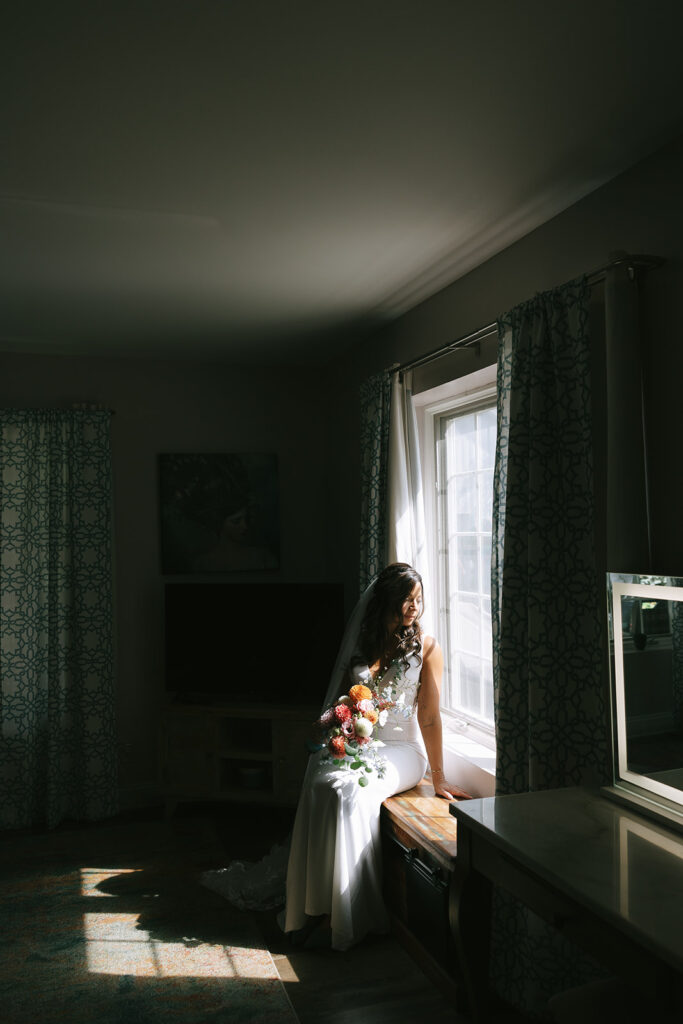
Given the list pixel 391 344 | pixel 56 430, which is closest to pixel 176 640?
pixel 56 430

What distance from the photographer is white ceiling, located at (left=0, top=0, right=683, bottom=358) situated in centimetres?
169

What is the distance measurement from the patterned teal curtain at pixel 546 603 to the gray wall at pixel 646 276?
0.19m

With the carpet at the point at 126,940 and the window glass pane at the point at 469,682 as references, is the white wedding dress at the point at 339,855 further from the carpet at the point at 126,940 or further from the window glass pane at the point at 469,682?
the window glass pane at the point at 469,682

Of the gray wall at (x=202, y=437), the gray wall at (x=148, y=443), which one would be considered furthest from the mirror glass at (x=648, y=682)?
the gray wall at (x=148, y=443)

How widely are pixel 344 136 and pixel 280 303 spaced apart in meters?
1.67

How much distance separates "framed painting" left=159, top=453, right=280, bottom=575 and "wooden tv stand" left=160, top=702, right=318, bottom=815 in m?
0.98

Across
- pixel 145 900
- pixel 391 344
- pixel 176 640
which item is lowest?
pixel 145 900

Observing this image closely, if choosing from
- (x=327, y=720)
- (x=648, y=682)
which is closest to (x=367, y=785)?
(x=327, y=720)

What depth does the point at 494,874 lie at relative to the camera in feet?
6.52

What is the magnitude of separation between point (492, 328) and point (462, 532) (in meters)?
1.12

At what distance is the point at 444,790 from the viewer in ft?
10.7

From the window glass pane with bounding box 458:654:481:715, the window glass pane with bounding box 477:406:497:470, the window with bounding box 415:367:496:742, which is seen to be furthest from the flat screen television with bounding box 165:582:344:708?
the window glass pane with bounding box 477:406:497:470

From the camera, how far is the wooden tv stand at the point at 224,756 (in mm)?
4234

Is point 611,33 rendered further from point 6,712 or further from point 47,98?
point 6,712
